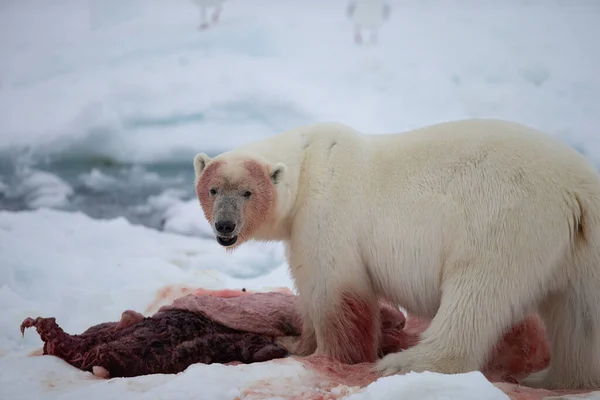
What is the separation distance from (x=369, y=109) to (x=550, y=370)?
4806mm

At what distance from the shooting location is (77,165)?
7551 mm

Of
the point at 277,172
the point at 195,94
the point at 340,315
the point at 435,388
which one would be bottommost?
the point at 435,388

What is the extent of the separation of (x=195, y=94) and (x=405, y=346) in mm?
4577

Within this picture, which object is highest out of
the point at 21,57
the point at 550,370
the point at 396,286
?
Answer: the point at 21,57

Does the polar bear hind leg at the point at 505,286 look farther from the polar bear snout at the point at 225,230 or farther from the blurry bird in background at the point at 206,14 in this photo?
the blurry bird in background at the point at 206,14

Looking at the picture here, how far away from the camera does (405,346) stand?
502 centimetres

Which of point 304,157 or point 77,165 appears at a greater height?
point 77,165

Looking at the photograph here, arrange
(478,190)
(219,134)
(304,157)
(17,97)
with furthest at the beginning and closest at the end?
(219,134) → (17,97) → (304,157) → (478,190)

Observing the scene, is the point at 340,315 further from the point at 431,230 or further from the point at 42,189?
the point at 42,189

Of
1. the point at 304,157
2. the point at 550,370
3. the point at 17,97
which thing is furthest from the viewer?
the point at 17,97

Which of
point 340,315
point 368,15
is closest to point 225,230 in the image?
point 340,315

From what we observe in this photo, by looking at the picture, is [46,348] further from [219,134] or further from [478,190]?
[219,134]

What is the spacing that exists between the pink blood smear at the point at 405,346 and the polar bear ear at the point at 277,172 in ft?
3.87

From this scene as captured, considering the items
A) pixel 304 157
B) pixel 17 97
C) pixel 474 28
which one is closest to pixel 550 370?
pixel 304 157
